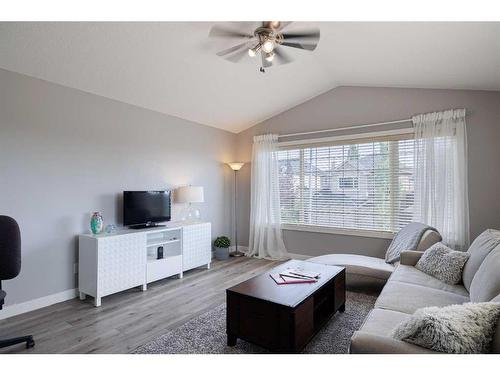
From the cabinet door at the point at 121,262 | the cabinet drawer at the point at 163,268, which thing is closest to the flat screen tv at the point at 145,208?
the cabinet door at the point at 121,262

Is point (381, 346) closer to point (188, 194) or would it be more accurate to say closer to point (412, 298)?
point (412, 298)

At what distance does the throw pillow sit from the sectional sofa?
0.16 feet

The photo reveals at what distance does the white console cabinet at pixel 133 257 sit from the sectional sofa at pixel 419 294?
8.72ft

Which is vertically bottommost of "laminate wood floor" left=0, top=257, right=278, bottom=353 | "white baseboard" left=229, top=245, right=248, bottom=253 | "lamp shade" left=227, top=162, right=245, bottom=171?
"laminate wood floor" left=0, top=257, right=278, bottom=353

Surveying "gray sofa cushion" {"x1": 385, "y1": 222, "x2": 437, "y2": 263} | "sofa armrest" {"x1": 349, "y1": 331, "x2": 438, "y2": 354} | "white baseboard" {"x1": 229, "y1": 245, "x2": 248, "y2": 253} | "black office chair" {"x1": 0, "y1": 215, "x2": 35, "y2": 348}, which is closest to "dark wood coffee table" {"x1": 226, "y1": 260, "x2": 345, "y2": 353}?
"sofa armrest" {"x1": 349, "y1": 331, "x2": 438, "y2": 354}

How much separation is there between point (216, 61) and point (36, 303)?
3.30m

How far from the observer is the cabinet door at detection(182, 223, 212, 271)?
407 cm

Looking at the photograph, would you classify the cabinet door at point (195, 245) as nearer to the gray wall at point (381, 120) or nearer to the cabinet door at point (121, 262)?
the cabinet door at point (121, 262)

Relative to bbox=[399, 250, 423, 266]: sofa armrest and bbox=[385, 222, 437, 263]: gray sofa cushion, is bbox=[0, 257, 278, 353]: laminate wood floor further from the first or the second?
bbox=[385, 222, 437, 263]: gray sofa cushion

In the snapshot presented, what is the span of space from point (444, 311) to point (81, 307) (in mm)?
3266

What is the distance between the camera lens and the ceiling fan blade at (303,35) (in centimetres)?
218
